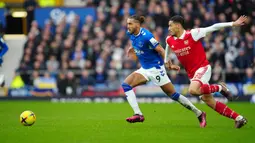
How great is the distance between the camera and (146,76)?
1393cm

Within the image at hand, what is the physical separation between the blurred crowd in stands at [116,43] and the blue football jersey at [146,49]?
10231mm

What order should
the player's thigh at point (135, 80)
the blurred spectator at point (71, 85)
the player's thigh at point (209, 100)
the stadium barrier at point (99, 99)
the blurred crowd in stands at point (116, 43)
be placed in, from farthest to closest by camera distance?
1. the blurred spectator at point (71, 85)
2. the stadium barrier at point (99, 99)
3. the blurred crowd in stands at point (116, 43)
4. the player's thigh at point (135, 80)
5. the player's thigh at point (209, 100)

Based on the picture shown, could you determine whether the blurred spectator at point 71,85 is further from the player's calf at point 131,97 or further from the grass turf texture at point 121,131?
the player's calf at point 131,97

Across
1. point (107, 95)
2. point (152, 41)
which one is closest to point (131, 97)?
point (152, 41)

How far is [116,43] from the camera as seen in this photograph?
25266 millimetres

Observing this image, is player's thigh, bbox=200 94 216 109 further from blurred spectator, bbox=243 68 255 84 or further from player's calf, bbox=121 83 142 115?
blurred spectator, bbox=243 68 255 84

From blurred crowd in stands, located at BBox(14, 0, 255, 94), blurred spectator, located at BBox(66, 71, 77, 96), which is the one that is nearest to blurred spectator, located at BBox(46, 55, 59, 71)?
blurred crowd in stands, located at BBox(14, 0, 255, 94)

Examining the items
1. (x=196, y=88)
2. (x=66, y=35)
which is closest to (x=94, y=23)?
(x=66, y=35)

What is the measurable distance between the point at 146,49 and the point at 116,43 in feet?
37.7

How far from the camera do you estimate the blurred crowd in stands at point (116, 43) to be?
24266mm

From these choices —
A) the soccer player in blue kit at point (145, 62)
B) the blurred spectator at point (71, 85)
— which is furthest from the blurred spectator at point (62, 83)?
the soccer player in blue kit at point (145, 62)

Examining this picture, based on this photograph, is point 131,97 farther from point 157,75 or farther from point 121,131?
point 121,131

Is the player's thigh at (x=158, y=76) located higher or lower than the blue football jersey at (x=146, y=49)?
lower

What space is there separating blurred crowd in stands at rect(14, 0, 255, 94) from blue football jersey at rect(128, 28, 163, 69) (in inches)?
403
